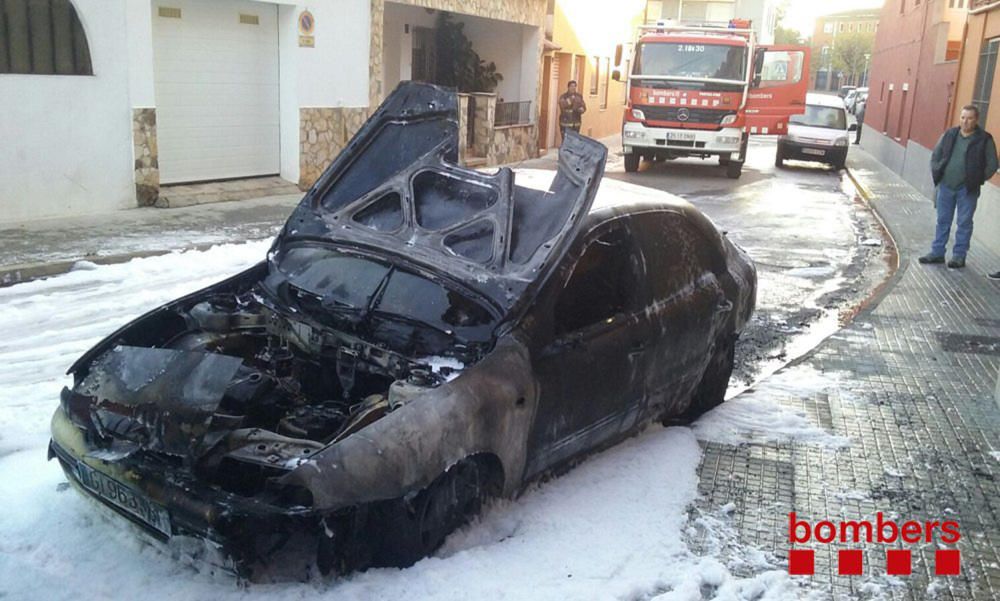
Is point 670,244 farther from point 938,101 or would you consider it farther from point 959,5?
point 959,5

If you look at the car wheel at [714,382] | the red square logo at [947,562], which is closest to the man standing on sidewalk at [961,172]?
the car wheel at [714,382]

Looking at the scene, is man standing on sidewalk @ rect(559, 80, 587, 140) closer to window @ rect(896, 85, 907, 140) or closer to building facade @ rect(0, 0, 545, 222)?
building facade @ rect(0, 0, 545, 222)

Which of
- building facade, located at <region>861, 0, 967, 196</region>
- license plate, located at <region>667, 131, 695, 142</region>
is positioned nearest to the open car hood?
building facade, located at <region>861, 0, 967, 196</region>

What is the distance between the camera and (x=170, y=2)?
12703mm

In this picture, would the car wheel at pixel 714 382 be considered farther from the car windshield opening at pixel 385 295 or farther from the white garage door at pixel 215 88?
the white garage door at pixel 215 88

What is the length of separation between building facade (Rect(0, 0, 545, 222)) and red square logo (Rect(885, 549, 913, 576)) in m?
10.2

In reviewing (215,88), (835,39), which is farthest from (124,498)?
(835,39)

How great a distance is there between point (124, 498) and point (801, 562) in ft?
9.73

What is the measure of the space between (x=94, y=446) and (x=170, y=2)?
34.7 feet

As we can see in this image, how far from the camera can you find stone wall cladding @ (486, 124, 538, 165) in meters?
21.0

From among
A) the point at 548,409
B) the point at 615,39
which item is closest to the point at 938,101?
the point at 615,39

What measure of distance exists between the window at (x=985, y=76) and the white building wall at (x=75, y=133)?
502 inches

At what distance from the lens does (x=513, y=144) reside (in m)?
22.1

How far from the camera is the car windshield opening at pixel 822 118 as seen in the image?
24.8 m
